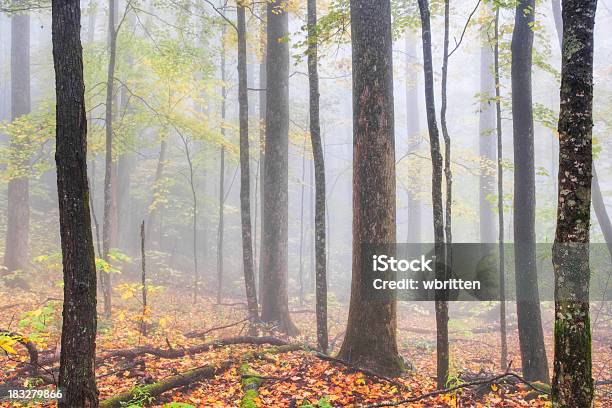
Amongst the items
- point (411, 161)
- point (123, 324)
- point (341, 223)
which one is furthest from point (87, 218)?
point (341, 223)

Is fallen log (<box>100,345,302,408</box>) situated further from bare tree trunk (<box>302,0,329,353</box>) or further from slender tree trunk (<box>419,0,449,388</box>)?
slender tree trunk (<box>419,0,449,388</box>)

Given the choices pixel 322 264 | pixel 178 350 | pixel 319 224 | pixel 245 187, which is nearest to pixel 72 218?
pixel 178 350

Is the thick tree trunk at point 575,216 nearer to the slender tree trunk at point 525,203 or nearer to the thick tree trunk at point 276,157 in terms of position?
the slender tree trunk at point 525,203

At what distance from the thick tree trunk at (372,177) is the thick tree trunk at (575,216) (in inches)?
123

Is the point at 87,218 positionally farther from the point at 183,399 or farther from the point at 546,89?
the point at 546,89

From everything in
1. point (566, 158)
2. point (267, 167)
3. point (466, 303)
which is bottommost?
point (466, 303)

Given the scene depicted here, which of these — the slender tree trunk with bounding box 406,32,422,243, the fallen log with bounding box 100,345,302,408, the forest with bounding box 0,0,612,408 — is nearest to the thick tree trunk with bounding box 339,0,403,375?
the forest with bounding box 0,0,612,408

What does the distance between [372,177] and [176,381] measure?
4.15 metres

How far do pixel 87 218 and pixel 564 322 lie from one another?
447 centimetres

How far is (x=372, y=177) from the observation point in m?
6.79

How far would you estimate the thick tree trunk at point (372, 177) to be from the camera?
6.66 meters

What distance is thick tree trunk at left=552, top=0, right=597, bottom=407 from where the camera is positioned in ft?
11.8

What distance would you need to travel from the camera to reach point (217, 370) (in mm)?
6344

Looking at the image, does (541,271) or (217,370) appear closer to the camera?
(217,370)
